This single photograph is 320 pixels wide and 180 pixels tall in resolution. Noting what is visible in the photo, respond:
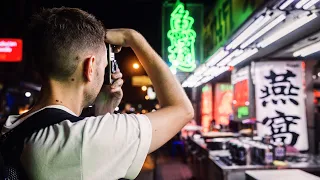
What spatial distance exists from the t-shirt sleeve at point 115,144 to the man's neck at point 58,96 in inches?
7.3

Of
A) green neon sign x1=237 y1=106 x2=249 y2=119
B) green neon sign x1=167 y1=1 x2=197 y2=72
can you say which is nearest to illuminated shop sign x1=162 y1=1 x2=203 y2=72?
green neon sign x1=167 y1=1 x2=197 y2=72

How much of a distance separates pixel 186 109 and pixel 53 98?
2.01 ft

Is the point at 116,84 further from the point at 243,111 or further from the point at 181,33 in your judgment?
the point at 243,111

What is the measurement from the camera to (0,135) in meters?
1.29

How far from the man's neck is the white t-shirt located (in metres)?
0.07

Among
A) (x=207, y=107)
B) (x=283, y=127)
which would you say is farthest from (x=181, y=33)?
(x=207, y=107)

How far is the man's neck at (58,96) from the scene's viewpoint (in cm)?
140

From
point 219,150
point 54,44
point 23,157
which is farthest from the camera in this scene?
point 219,150

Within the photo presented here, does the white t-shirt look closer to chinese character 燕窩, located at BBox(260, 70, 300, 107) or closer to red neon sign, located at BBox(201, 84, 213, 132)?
chinese character 燕窩, located at BBox(260, 70, 300, 107)

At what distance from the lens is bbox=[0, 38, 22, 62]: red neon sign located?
31.3 feet

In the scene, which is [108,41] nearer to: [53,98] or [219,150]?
[53,98]

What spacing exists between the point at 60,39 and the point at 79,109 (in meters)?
0.36

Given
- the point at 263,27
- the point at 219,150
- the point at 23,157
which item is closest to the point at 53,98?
the point at 23,157

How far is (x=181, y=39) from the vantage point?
9.45m
